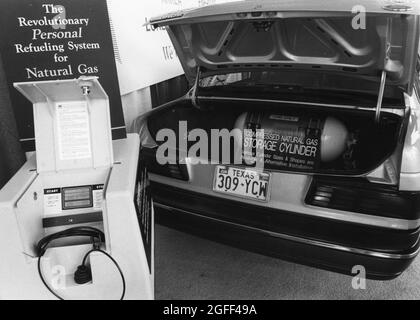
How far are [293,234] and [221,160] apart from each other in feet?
1.44

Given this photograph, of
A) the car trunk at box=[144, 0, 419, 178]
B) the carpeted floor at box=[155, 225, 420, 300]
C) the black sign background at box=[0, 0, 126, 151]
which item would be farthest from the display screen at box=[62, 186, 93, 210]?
the carpeted floor at box=[155, 225, 420, 300]

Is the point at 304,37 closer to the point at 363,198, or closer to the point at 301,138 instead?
the point at 301,138

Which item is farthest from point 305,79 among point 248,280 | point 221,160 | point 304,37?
point 248,280

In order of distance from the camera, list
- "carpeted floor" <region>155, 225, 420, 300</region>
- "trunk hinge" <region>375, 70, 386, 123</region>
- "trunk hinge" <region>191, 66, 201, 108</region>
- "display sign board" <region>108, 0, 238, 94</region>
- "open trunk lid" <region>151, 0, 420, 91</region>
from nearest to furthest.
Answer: "open trunk lid" <region>151, 0, 420, 91</region> < "trunk hinge" <region>375, 70, 386, 123</region> < "carpeted floor" <region>155, 225, 420, 300</region> < "trunk hinge" <region>191, 66, 201, 108</region> < "display sign board" <region>108, 0, 238, 94</region>

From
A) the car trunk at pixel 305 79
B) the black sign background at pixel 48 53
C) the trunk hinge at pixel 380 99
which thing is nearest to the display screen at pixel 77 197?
the black sign background at pixel 48 53

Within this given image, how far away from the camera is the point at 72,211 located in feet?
4.05

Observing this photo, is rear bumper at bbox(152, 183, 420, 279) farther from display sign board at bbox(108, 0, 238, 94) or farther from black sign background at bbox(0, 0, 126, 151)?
display sign board at bbox(108, 0, 238, 94)

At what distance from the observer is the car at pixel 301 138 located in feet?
4.14

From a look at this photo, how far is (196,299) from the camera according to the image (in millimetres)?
1662

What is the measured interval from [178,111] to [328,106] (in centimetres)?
85

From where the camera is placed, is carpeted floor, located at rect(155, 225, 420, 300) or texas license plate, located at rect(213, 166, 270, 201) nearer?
texas license plate, located at rect(213, 166, 270, 201)

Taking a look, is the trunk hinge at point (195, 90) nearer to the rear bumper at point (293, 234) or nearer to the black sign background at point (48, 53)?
the black sign background at point (48, 53)

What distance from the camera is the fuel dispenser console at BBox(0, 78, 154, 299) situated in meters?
1.09
